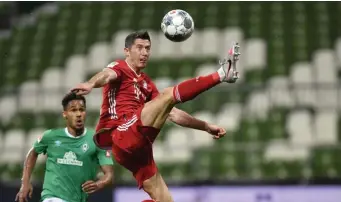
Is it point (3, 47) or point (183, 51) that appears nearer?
point (183, 51)

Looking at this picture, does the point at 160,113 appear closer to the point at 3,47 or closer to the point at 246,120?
the point at 246,120

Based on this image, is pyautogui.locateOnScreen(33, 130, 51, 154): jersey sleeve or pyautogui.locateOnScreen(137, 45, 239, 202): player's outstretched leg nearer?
pyautogui.locateOnScreen(137, 45, 239, 202): player's outstretched leg

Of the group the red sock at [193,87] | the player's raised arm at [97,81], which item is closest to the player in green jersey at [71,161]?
the player's raised arm at [97,81]

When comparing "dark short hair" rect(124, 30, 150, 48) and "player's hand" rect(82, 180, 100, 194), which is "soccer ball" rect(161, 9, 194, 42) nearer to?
"dark short hair" rect(124, 30, 150, 48)

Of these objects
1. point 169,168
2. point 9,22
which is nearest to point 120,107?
point 169,168

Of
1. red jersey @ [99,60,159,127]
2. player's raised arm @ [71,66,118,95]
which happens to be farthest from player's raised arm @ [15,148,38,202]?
player's raised arm @ [71,66,118,95]

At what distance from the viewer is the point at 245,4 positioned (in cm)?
1733

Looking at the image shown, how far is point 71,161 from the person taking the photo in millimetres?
7598

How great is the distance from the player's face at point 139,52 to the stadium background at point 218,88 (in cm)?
339

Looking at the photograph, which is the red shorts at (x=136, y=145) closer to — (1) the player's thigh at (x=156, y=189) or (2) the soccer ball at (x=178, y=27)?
(1) the player's thigh at (x=156, y=189)

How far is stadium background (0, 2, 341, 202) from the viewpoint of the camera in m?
11.8

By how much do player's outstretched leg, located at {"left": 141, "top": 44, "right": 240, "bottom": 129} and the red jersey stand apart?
482mm

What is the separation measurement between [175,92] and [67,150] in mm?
1684

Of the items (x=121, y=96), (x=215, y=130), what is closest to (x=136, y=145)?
(x=121, y=96)
